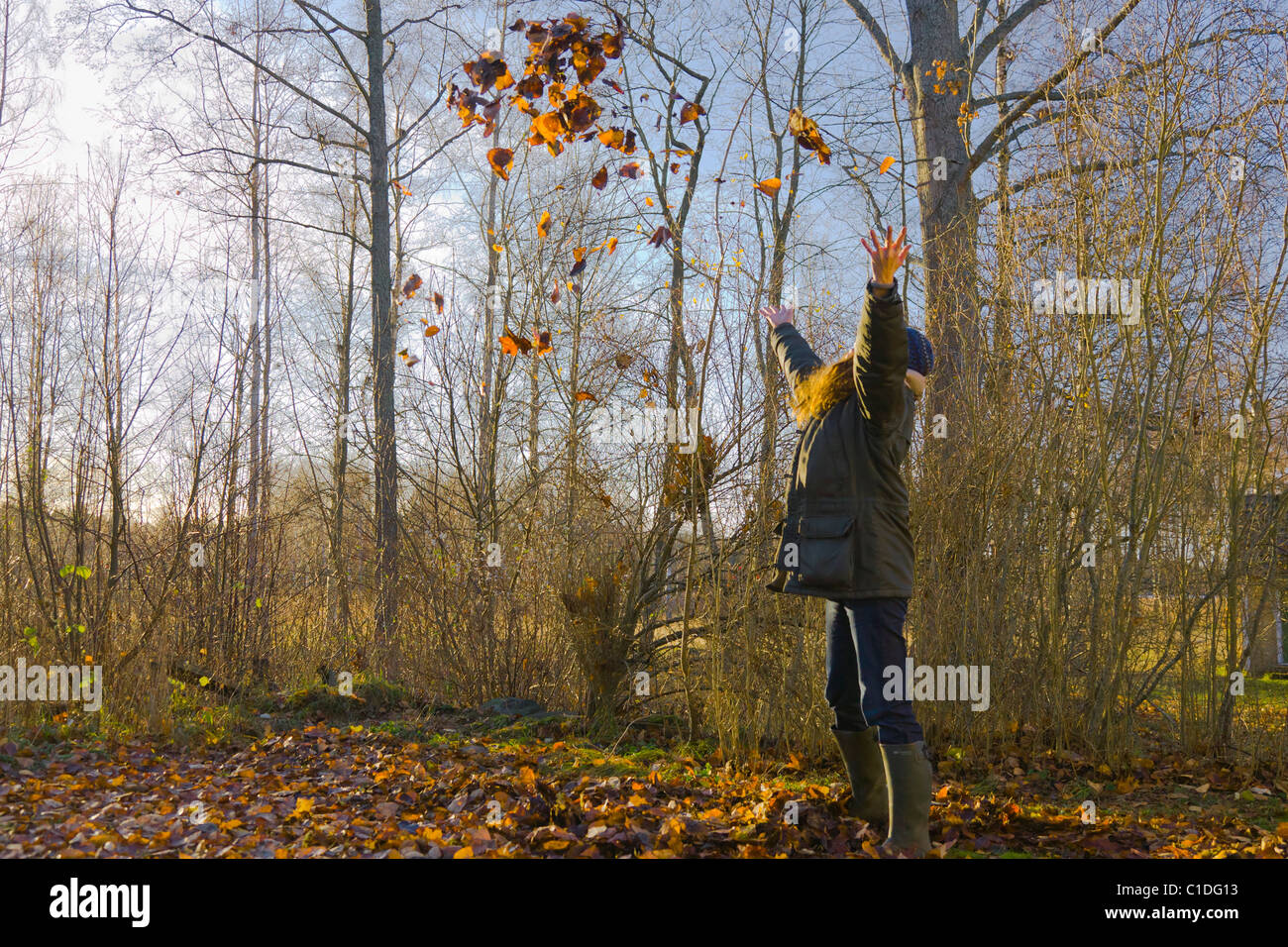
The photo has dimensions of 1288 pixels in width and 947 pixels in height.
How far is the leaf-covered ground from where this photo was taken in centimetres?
316

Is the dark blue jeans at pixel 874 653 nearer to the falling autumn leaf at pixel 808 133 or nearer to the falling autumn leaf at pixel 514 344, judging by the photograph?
the falling autumn leaf at pixel 808 133

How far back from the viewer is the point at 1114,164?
4996 millimetres

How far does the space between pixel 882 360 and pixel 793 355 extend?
841mm

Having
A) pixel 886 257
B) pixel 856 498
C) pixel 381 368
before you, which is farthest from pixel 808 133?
pixel 381 368

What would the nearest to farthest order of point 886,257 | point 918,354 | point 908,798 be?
point 886,257
point 908,798
point 918,354

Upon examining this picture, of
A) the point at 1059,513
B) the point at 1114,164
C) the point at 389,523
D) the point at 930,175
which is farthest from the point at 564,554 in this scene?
the point at 930,175

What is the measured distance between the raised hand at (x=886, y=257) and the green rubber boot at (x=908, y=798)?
4.99ft

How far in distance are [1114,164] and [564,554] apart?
3.95 m

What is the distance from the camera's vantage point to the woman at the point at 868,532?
2914 mm

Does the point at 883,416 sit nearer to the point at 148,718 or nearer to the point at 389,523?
the point at 148,718

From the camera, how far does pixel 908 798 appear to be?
3.01 metres
